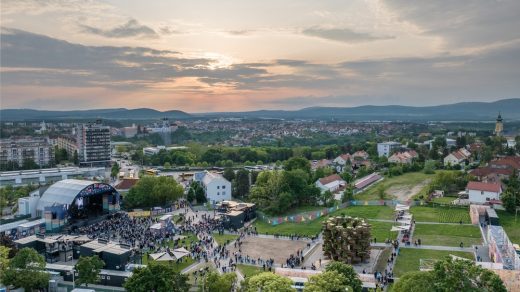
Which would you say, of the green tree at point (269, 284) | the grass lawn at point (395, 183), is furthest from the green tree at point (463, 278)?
the grass lawn at point (395, 183)

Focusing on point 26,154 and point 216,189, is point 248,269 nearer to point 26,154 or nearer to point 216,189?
point 216,189

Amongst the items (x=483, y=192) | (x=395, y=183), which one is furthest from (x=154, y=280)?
(x=395, y=183)

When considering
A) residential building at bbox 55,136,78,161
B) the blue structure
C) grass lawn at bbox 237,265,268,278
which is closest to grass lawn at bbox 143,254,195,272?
grass lawn at bbox 237,265,268,278

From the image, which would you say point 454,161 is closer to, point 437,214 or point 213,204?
point 437,214

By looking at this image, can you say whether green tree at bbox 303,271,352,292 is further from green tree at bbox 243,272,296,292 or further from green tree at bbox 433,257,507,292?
green tree at bbox 433,257,507,292

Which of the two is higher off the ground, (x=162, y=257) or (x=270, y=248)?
(x=162, y=257)

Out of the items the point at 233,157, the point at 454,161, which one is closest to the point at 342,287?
the point at 454,161
